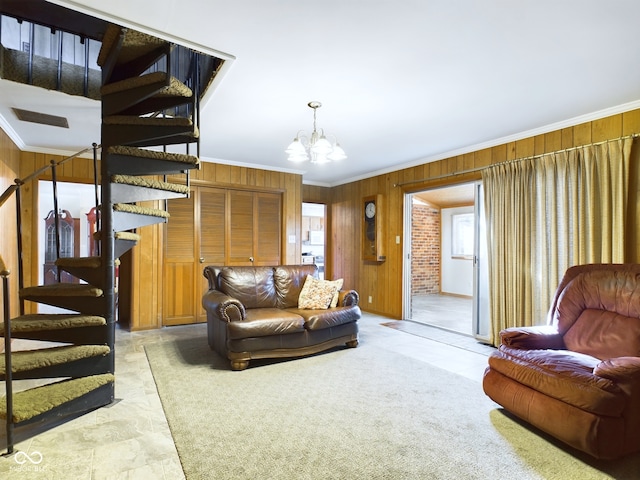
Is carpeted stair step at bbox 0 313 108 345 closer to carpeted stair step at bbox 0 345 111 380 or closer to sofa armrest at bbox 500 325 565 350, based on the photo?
carpeted stair step at bbox 0 345 111 380

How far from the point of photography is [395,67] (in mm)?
2430

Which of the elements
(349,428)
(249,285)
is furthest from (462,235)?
(349,428)

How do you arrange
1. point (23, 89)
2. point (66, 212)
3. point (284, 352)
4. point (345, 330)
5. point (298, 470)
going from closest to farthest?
point (298, 470)
point (23, 89)
point (284, 352)
point (345, 330)
point (66, 212)

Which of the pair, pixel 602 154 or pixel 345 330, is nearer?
pixel 602 154

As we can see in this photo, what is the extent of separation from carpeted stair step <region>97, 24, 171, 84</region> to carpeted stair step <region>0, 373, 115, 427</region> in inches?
81.7

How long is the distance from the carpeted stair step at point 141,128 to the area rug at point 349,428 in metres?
1.90

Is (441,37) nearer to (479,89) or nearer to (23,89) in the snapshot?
(479,89)

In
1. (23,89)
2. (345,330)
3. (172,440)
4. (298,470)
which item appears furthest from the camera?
(345,330)

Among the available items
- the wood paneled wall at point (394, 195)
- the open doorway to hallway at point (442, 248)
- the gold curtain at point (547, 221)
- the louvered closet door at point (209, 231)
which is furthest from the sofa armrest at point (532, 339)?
the open doorway to hallway at point (442, 248)

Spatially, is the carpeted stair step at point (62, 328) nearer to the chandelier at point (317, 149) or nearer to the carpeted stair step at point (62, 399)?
the carpeted stair step at point (62, 399)

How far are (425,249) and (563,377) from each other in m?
6.40

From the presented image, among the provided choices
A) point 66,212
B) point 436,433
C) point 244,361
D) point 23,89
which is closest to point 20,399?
point 244,361

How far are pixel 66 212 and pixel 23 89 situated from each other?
18.2ft

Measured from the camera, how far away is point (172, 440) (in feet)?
6.69
